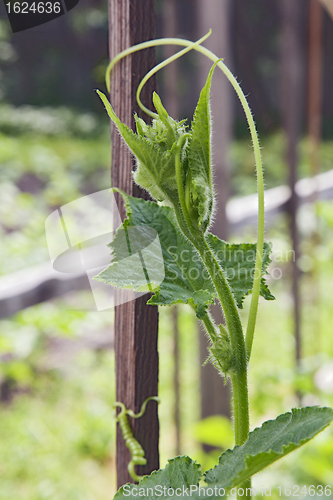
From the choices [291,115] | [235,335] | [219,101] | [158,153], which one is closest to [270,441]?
[235,335]

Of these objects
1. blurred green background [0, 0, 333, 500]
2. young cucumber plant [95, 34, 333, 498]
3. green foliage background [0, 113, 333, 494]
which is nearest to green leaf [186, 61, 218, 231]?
young cucumber plant [95, 34, 333, 498]

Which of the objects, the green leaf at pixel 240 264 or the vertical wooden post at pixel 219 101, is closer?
the green leaf at pixel 240 264

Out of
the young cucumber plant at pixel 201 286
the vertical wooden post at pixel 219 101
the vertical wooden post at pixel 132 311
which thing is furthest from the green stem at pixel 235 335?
the vertical wooden post at pixel 219 101

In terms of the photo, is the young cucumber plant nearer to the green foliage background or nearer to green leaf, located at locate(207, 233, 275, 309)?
green leaf, located at locate(207, 233, 275, 309)

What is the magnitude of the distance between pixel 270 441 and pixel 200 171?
0.16 meters

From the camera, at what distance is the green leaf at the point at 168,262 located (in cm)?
29

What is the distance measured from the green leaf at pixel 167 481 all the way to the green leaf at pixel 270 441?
19 mm

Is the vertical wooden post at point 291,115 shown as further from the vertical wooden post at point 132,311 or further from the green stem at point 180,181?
the green stem at point 180,181

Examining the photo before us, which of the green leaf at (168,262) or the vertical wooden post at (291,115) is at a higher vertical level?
the vertical wooden post at (291,115)

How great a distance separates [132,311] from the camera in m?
0.40

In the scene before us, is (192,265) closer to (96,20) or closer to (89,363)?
(89,363)

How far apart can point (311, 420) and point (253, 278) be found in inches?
4.1

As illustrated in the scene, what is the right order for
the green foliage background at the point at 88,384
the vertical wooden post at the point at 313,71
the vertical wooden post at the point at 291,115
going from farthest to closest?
the vertical wooden post at the point at 313,71, the vertical wooden post at the point at 291,115, the green foliage background at the point at 88,384

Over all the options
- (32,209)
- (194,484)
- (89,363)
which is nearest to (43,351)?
(89,363)
